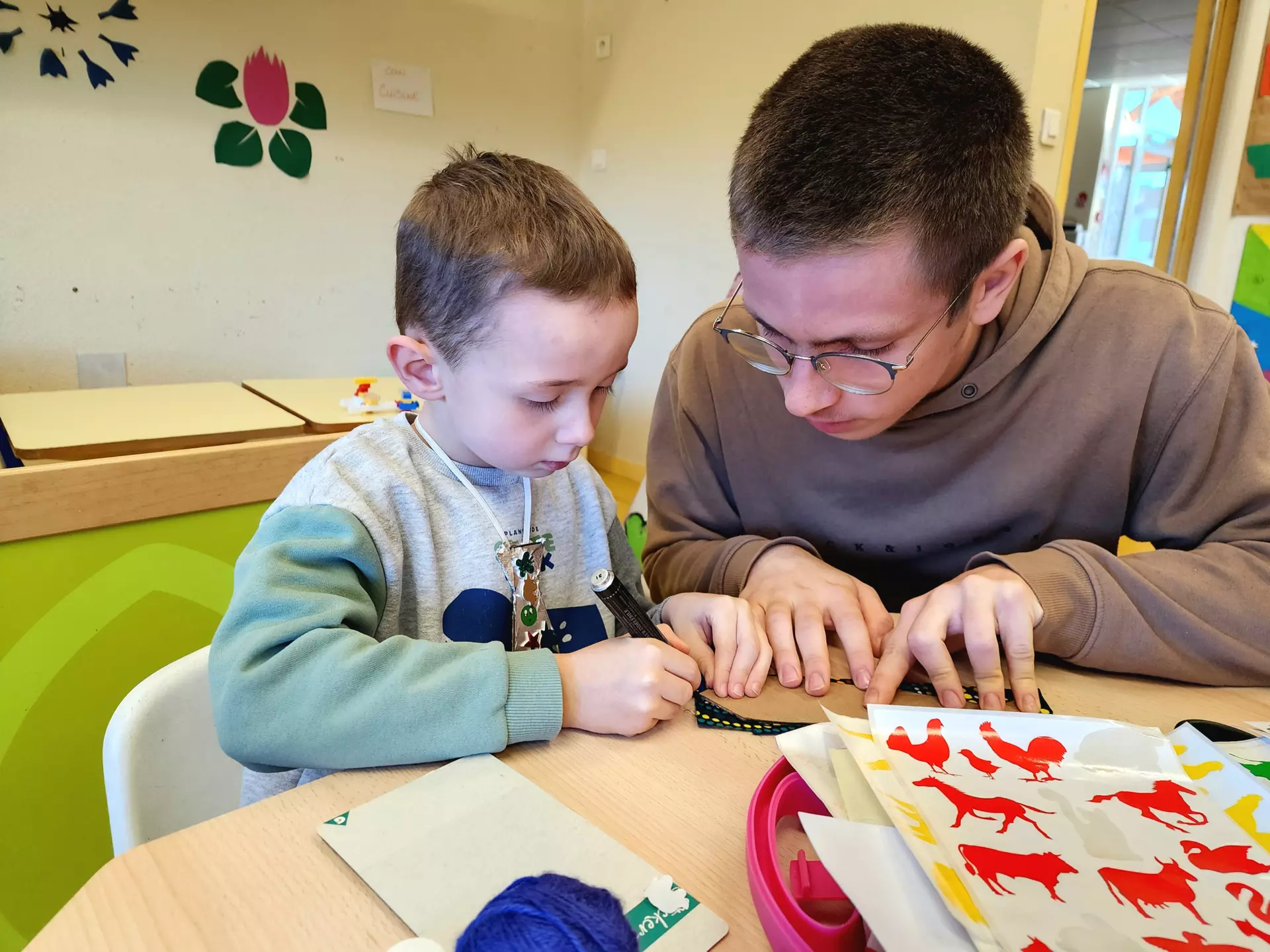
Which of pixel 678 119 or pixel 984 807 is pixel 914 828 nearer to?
pixel 984 807

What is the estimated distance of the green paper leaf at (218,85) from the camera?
7.84ft

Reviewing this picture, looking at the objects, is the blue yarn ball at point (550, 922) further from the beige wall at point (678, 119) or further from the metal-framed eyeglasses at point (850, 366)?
A: the beige wall at point (678, 119)

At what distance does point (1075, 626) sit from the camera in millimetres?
675

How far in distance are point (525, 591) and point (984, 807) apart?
1.66 ft

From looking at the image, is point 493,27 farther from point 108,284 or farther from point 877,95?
point 877,95

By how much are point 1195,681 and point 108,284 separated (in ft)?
9.08

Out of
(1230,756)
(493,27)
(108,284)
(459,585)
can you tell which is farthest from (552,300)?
(493,27)

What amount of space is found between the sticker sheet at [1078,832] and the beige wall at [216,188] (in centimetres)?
262

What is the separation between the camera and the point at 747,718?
603 mm

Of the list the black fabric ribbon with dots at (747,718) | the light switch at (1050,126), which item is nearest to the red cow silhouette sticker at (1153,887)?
the black fabric ribbon with dots at (747,718)

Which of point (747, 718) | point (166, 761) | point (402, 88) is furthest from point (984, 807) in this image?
point (402, 88)

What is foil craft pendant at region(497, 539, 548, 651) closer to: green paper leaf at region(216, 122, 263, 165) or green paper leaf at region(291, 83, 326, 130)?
green paper leaf at region(216, 122, 263, 165)

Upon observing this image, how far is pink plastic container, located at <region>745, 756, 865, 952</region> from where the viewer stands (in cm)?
37

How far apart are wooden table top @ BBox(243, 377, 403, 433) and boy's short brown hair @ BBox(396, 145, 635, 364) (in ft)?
2.69
